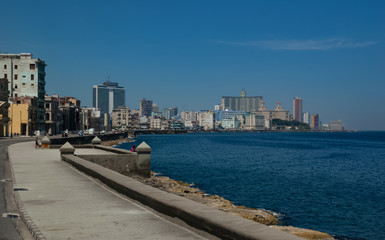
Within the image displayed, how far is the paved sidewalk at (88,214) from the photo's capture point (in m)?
9.88

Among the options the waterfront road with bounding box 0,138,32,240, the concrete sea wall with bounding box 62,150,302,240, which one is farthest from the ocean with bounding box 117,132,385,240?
the waterfront road with bounding box 0,138,32,240

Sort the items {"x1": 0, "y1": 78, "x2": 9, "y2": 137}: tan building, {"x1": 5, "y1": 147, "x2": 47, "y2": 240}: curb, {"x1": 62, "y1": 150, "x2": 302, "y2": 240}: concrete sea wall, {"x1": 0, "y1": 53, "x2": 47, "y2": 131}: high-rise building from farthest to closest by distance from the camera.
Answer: {"x1": 0, "y1": 53, "x2": 47, "y2": 131}: high-rise building
{"x1": 0, "y1": 78, "x2": 9, "y2": 137}: tan building
{"x1": 5, "y1": 147, "x2": 47, "y2": 240}: curb
{"x1": 62, "y1": 150, "x2": 302, "y2": 240}: concrete sea wall

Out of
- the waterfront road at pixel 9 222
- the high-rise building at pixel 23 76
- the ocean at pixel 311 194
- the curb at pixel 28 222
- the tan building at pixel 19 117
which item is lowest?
the ocean at pixel 311 194

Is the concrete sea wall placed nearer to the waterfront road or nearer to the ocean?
the waterfront road

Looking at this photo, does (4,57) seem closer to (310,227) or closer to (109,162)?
(109,162)

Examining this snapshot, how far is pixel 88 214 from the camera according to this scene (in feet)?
39.4

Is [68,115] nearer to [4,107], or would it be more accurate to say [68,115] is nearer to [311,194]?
[4,107]

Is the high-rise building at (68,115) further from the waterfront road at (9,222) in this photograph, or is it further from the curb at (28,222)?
the curb at (28,222)

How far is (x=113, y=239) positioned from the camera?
9336mm

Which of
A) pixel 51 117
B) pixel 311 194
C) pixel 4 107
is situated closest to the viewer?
pixel 311 194

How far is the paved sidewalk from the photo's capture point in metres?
9.88

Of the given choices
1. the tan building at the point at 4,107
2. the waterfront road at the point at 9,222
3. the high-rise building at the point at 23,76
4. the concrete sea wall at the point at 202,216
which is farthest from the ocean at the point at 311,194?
the high-rise building at the point at 23,76

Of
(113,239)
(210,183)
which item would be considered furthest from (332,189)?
(113,239)

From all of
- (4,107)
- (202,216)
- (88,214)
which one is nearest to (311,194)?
(88,214)
